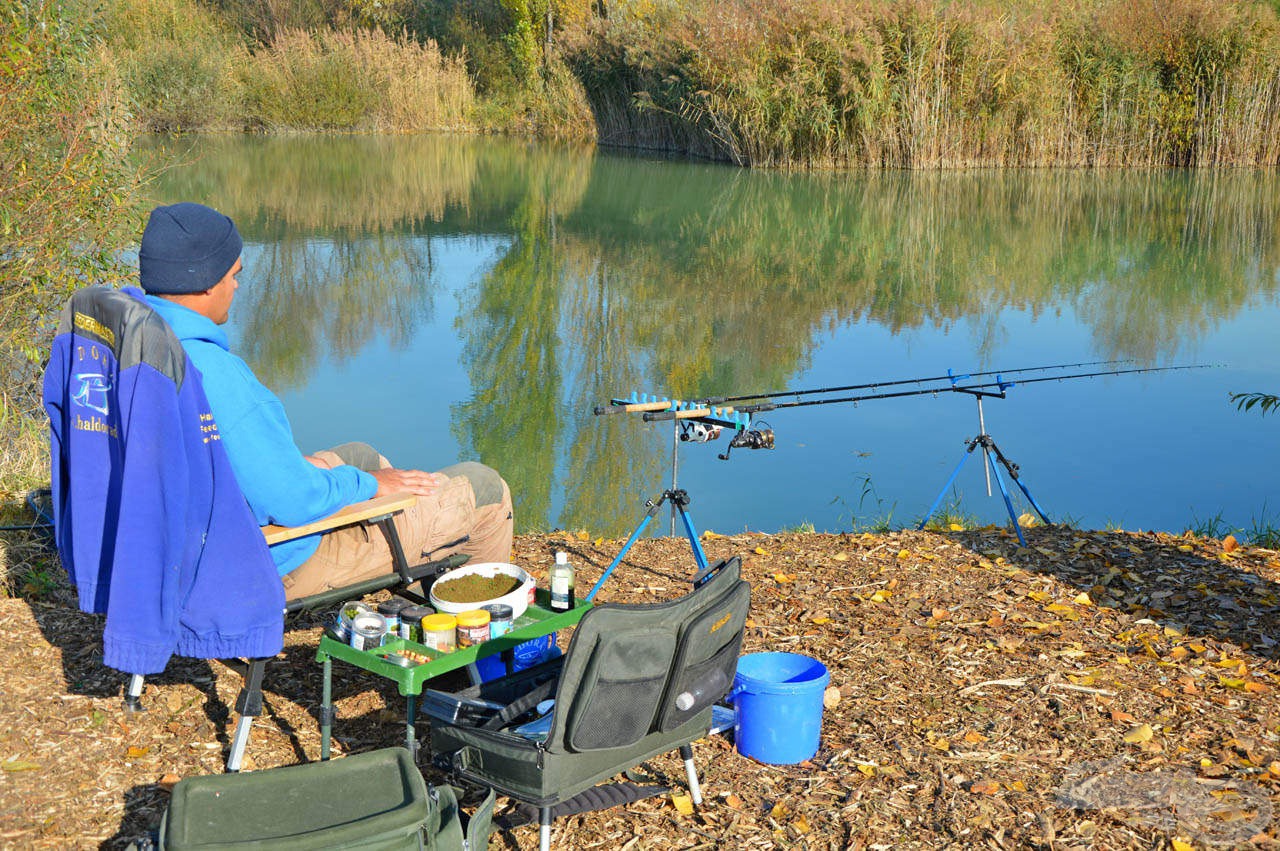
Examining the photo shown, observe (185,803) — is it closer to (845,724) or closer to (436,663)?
(436,663)

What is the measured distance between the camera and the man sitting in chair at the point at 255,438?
131 inches

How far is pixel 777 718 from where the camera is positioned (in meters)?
3.59

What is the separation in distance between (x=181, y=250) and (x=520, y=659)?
1.52 m

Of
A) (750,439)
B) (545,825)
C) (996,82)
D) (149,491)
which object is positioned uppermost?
(996,82)

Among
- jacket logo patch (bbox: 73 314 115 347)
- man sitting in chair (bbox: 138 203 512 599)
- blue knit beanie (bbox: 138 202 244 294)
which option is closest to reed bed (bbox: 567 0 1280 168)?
man sitting in chair (bbox: 138 203 512 599)

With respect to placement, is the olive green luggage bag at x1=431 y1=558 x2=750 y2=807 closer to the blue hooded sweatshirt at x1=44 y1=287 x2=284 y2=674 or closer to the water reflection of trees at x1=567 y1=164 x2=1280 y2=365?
the blue hooded sweatshirt at x1=44 y1=287 x2=284 y2=674

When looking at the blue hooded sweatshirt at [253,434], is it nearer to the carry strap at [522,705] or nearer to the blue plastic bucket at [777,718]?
the carry strap at [522,705]

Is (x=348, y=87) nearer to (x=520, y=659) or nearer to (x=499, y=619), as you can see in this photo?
(x=520, y=659)

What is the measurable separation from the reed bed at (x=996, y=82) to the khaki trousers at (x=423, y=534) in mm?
17331

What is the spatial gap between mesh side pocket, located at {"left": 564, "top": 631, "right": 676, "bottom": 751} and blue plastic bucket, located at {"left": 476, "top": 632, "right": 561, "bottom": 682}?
718 mm

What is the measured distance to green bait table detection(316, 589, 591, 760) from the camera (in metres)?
3.22

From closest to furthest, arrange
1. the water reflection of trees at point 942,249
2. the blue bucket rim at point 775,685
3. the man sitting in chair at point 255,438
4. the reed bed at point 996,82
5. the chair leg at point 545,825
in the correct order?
the chair leg at point 545,825 < the man sitting in chair at point 255,438 < the blue bucket rim at point 775,685 < the water reflection of trees at point 942,249 < the reed bed at point 996,82

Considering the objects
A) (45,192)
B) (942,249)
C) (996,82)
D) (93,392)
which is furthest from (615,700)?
(996,82)

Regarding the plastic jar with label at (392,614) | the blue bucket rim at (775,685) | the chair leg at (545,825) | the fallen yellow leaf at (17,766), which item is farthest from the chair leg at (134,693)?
the blue bucket rim at (775,685)
